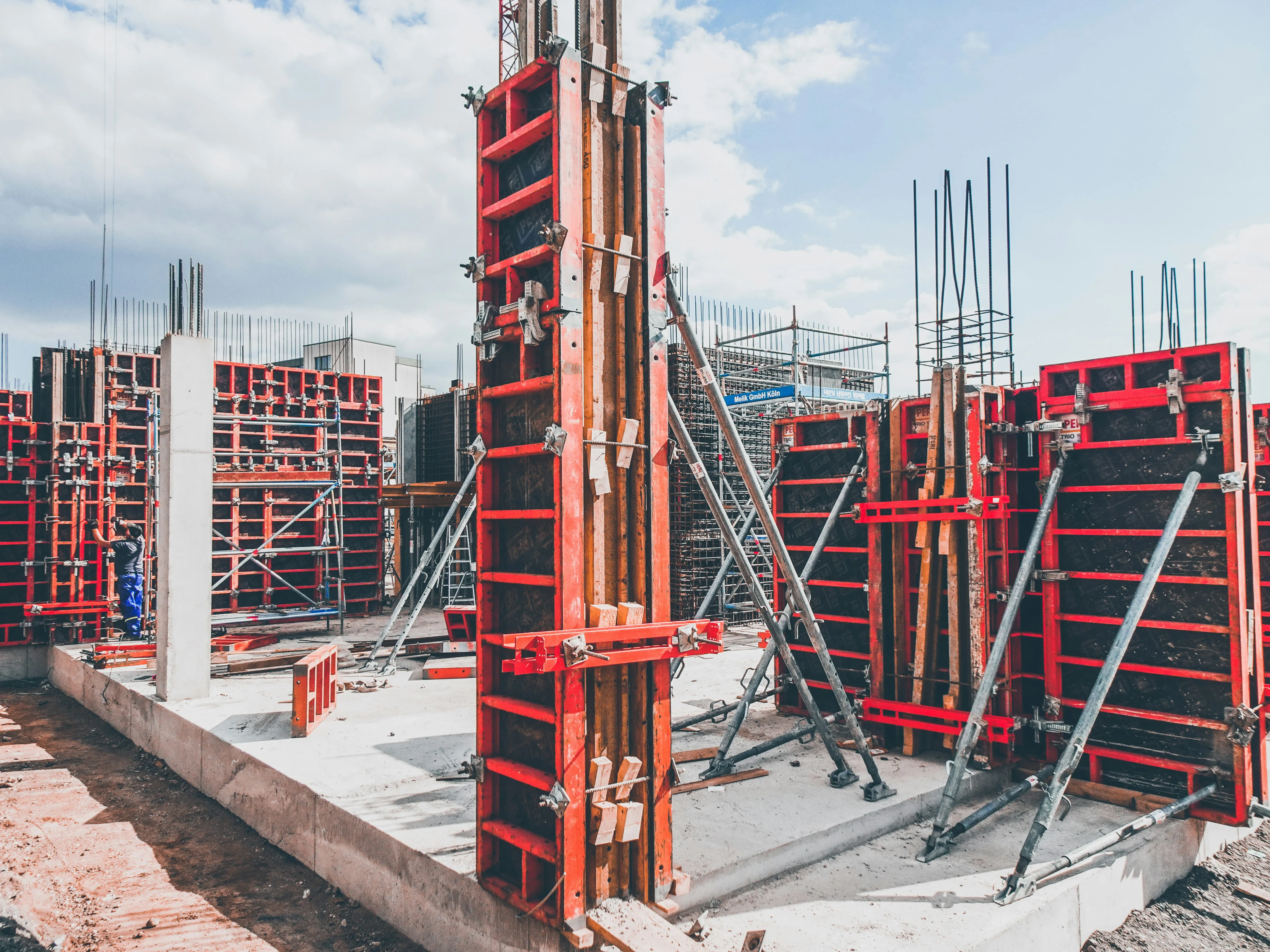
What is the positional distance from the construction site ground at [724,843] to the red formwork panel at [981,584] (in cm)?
48

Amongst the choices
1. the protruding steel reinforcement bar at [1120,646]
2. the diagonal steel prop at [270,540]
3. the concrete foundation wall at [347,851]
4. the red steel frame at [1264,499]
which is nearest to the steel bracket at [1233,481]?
the protruding steel reinforcement bar at [1120,646]

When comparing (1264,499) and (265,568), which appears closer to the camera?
(1264,499)

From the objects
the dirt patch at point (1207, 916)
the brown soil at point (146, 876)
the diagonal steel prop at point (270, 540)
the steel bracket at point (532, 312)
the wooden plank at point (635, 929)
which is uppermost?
the steel bracket at point (532, 312)

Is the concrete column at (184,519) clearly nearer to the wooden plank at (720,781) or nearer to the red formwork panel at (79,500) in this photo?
the red formwork panel at (79,500)

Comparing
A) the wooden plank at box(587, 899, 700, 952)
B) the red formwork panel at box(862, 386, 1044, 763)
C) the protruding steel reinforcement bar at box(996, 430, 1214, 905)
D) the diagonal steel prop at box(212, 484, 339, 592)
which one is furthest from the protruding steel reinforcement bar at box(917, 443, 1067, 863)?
the diagonal steel prop at box(212, 484, 339, 592)

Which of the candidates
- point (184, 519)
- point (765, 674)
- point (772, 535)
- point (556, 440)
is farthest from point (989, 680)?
point (184, 519)

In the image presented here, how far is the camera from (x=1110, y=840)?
5.51m

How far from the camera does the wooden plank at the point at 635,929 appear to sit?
3.99m

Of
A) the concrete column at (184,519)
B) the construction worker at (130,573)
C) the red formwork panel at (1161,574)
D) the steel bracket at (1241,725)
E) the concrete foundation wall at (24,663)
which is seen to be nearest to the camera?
the steel bracket at (1241,725)

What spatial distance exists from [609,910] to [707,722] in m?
4.83

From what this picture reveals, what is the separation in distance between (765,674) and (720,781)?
4.20ft

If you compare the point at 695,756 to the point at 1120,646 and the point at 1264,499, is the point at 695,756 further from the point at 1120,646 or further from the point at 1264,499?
the point at 1264,499

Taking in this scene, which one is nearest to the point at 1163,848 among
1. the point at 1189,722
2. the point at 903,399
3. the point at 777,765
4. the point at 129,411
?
the point at 1189,722

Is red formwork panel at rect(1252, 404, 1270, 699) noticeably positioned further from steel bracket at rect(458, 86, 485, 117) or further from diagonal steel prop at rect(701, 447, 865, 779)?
steel bracket at rect(458, 86, 485, 117)
